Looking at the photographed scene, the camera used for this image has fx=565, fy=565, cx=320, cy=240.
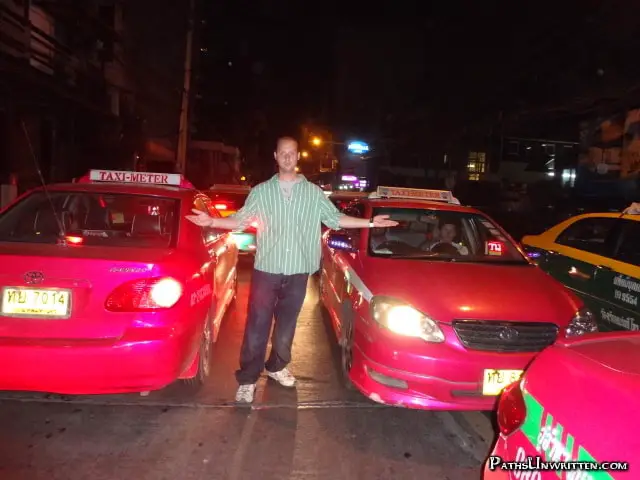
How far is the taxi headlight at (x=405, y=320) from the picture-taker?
3666 mm

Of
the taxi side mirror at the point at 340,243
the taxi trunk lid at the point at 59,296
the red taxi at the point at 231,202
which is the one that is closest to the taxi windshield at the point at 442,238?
the taxi side mirror at the point at 340,243

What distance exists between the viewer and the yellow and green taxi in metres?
4.99

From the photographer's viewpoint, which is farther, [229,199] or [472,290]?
[229,199]

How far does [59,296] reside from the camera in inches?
131

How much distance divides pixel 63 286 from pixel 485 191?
108 ft

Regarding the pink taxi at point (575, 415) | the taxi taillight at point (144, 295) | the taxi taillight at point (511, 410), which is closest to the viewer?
the pink taxi at point (575, 415)

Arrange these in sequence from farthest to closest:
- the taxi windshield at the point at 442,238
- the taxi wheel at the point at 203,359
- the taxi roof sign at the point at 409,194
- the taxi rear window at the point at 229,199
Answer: the taxi rear window at the point at 229,199 → the taxi roof sign at the point at 409,194 → the taxi windshield at the point at 442,238 → the taxi wheel at the point at 203,359

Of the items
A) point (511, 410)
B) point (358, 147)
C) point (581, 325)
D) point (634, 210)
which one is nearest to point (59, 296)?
point (511, 410)

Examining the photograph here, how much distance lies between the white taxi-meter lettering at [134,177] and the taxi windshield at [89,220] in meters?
0.19

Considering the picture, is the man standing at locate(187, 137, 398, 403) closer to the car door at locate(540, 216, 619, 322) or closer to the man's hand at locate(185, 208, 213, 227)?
the man's hand at locate(185, 208, 213, 227)

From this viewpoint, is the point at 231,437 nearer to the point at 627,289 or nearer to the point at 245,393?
the point at 245,393

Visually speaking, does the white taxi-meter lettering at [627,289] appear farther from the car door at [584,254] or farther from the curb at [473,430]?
the curb at [473,430]

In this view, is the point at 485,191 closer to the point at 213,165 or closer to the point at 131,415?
the point at 213,165

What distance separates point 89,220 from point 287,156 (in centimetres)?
197
